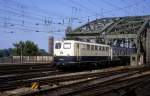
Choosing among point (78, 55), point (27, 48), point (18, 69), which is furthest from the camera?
point (27, 48)

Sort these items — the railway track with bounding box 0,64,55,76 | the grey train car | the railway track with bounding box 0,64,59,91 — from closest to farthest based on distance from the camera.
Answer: the railway track with bounding box 0,64,59,91
the railway track with bounding box 0,64,55,76
the grey train car

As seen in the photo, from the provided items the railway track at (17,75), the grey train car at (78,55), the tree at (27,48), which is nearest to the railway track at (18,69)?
the railway track at (17,75)

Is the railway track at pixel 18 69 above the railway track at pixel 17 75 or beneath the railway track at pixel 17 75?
above

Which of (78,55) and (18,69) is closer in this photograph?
(78,55)

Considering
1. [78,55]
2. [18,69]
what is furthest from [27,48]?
[78,55]

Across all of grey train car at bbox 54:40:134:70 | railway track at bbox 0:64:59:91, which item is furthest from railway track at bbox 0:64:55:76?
grey train car at bbox 54:40:134:70

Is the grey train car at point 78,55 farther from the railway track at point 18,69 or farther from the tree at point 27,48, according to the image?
the tree at point 27,48

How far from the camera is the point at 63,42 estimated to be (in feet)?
96.5

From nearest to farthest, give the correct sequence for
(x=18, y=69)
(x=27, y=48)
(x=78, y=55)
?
(x=78, y=55)
(x=18, y=69)
(x=27, y=48)

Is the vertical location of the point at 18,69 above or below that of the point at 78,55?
below

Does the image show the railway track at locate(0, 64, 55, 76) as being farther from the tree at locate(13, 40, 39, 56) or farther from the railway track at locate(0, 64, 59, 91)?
the tree at locate(13, 40, 39, 56)

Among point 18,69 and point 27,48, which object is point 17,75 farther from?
point 27,48

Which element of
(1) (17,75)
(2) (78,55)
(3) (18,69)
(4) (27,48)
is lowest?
(1) (17,75)

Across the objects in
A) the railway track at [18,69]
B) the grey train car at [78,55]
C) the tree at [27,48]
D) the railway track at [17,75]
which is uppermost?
the tree at [27,48]
